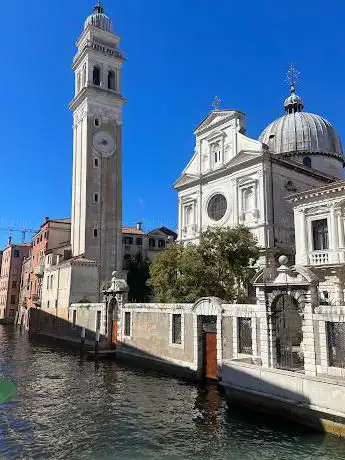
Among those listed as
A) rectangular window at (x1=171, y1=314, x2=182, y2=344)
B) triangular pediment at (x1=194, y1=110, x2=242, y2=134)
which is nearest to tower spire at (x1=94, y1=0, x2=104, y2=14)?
triangular pediment at (x1=194, y1=110, x2=242, y2=134)

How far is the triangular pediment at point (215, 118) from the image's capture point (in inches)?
1369

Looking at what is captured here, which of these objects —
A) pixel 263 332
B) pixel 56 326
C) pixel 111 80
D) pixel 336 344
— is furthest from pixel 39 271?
pixel 336 344

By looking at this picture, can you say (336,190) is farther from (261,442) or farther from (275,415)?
(261,442)

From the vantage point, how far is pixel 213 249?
26.3m

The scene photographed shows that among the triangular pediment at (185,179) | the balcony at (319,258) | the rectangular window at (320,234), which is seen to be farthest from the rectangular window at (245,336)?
the triangular pediment at (185,179)

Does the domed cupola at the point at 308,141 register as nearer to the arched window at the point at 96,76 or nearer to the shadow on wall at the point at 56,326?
the arched window at the point at 96,76

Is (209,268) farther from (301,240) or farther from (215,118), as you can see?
(215,118)

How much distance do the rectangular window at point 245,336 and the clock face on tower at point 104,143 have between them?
1282 inches

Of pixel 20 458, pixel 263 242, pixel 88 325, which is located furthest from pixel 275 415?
pixel 88 325

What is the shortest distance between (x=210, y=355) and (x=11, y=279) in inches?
2206

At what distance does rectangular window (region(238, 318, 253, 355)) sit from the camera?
17.8 metres

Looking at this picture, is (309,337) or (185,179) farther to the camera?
(185,179)

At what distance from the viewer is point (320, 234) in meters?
25.3

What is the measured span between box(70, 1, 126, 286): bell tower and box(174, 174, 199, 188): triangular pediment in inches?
394
